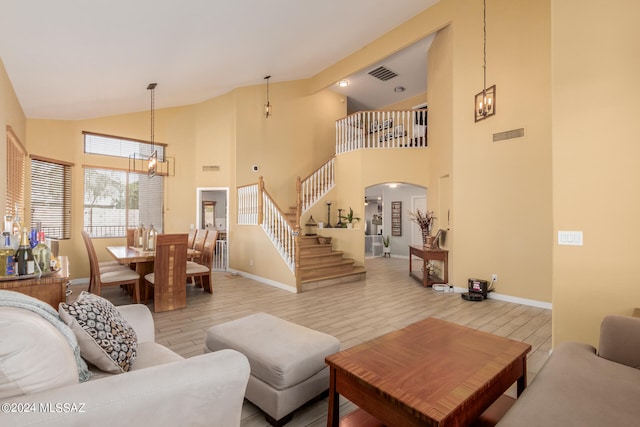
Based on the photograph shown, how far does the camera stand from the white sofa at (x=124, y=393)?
0.95 m

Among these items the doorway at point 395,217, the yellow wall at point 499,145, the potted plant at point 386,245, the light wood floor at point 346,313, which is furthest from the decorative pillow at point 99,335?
the potted plant at point 386,245

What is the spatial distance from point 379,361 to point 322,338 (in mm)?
574

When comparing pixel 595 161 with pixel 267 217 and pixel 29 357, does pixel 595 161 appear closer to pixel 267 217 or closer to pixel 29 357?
pixel 29 357

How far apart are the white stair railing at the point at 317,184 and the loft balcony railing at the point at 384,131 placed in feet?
1.93

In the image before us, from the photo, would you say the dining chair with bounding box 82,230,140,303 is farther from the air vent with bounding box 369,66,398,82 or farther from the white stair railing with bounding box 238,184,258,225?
the air vent with bounding box 369,66,398,82

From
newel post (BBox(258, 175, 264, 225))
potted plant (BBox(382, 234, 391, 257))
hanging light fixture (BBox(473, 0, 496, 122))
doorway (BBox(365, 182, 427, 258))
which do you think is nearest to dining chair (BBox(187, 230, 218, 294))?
newel post (BBox(258, 175, 264, 225))

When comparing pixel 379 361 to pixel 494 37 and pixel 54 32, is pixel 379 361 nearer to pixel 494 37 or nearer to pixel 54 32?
pixel 54 32

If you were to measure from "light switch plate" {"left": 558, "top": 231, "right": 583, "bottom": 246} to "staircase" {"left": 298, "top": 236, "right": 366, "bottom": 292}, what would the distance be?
3844 mm

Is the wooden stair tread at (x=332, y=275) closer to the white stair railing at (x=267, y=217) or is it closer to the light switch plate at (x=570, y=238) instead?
the white stair railing at (x=267, y=217)

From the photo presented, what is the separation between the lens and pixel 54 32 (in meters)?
3.20

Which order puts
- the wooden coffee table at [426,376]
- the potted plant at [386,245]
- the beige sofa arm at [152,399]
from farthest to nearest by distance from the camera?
the potted plant at [386,245], the wooden coffee table at [426,376], the beige sofa arm at [152,399]

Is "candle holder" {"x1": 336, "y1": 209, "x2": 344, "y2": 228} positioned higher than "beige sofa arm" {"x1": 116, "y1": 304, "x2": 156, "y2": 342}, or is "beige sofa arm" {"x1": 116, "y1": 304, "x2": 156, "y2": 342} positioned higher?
"candle holder" {"x1": 336, "y1": 209, "x2": 344, "y2": 228}

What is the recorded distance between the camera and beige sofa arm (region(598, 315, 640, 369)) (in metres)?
1.83

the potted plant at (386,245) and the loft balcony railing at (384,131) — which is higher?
the loft balcony railing at (384,131)
